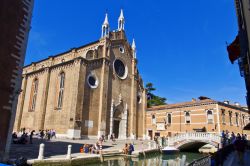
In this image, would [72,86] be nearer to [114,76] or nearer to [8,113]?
[114,76]

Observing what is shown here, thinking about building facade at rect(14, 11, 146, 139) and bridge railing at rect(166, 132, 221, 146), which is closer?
bridge railing at rect(166, 132, 221, 146)

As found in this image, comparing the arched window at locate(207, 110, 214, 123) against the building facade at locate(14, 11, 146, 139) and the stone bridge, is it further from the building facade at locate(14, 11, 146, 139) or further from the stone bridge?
the building facade at locate(14, 11, 146, 139)

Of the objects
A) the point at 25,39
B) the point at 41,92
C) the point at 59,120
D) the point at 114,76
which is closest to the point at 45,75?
the point at 41,92

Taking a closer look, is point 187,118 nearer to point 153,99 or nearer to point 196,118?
point 196,118

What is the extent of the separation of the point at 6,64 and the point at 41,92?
66.7 ft

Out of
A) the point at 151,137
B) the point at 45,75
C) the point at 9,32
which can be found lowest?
the point at 151,137

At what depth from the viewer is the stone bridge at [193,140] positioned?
76.1 ft

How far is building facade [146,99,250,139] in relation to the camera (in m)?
29.6

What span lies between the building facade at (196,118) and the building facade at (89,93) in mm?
2569

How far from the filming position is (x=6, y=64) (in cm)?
1095

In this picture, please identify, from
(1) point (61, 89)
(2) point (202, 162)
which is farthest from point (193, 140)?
(2) point (202, 162)

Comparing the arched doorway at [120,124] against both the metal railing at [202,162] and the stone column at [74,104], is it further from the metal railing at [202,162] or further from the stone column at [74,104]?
the metal railing at [202,162]

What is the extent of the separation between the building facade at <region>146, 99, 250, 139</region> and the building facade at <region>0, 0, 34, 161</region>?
25.5m

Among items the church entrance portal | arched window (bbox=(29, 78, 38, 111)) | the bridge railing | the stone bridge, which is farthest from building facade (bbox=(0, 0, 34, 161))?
the church entrance portal
